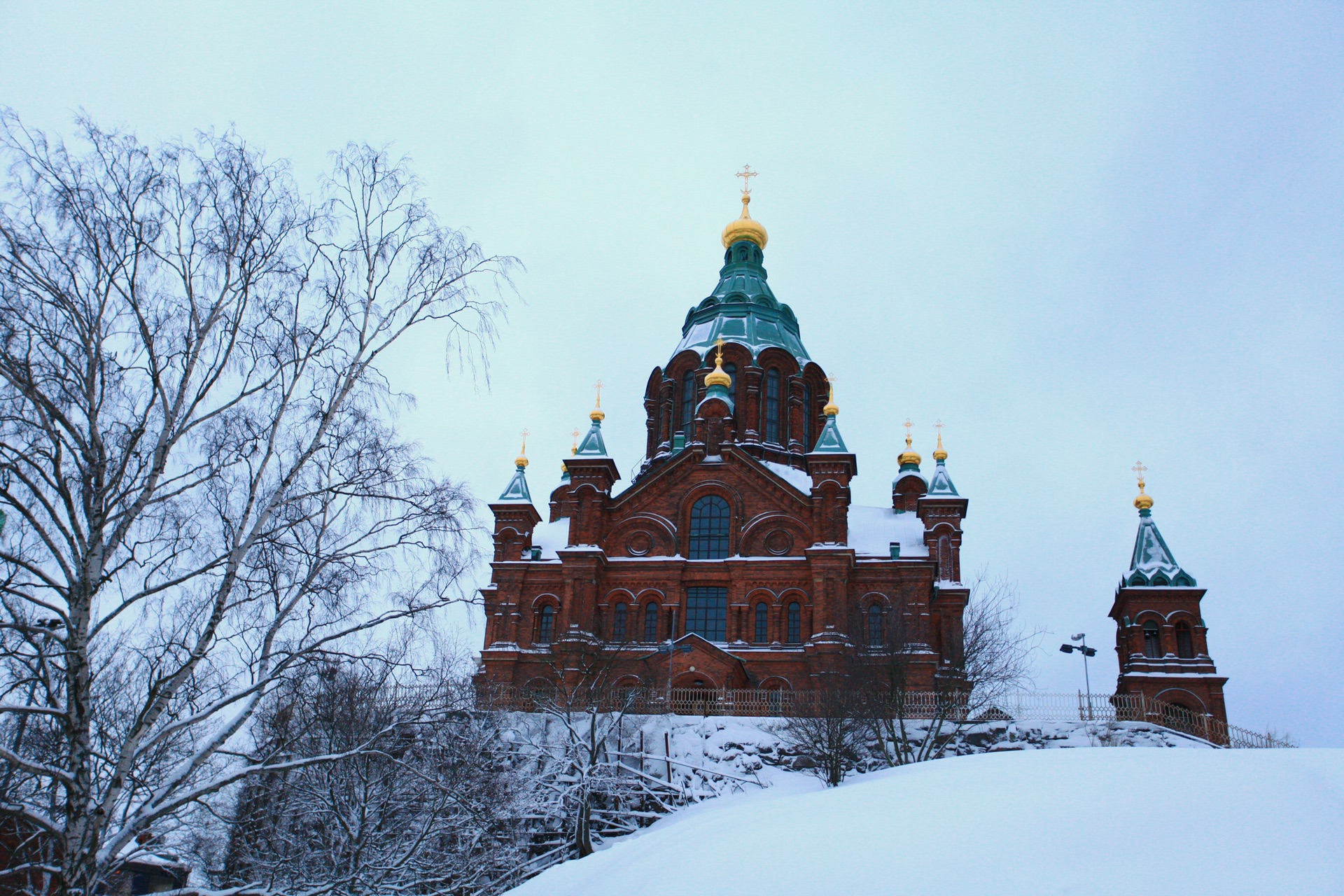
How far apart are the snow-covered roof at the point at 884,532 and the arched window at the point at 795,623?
2.99 meters

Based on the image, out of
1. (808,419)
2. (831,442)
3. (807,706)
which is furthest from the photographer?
(808,419)

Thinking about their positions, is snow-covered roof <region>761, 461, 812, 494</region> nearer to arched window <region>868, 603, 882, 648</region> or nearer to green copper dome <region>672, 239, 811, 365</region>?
arched window <region>868, 603, 882, 648</region>

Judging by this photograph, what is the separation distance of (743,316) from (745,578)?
15.4m

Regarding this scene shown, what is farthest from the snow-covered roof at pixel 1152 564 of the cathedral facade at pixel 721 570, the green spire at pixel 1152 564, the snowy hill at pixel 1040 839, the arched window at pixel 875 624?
the snowy hill at pixel 1040 839

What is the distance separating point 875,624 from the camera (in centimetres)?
3228

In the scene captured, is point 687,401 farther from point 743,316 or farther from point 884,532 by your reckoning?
point 884,532

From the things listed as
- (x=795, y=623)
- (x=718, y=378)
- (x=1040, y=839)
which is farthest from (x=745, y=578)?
(x=1040, y=839)

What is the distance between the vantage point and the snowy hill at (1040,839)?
4.27 meters

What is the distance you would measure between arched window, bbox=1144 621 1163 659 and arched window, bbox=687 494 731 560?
57.4 ft

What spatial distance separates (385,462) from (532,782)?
1201 cm

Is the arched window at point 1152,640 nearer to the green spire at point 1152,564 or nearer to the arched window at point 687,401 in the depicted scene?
the green spire at point 1152,564

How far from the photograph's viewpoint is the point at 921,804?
5.75 meters

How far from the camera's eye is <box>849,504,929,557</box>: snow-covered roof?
33.6m

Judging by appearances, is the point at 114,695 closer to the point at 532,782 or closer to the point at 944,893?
the point at 532,782
